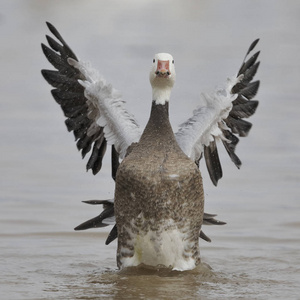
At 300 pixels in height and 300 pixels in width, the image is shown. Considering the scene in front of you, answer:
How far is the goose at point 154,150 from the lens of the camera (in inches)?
409

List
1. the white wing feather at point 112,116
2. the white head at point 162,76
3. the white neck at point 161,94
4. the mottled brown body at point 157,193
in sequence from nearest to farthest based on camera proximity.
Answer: the mottled brown body at point 157,193 → the white head at point 162,76 → the white neck at point 161,94 → the white wing feather at point 112,116

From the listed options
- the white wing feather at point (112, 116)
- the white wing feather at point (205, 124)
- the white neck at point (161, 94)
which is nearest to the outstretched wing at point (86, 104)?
the white wing feather at point (112, 116)

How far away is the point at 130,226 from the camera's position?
10516 millimetres

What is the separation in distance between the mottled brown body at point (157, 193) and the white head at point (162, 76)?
0.44 m

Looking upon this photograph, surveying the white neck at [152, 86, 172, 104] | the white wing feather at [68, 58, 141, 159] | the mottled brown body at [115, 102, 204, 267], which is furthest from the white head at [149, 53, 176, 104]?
the white wing feather at [68, 58, 141, 159]

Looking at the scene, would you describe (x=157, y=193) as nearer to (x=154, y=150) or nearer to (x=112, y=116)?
(x=154, y=150)

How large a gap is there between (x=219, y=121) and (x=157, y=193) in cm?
169

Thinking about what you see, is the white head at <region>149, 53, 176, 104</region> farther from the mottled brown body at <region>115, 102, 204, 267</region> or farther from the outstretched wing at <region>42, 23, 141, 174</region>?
the outstretched wing at <region>42, 23, 141, 174</region>

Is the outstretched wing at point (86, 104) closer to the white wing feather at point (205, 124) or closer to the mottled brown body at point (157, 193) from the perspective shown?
the white wing feather at point (205, 124)

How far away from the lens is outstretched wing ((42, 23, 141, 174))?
1152 cm

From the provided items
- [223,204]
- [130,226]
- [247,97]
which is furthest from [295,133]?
[130,226]

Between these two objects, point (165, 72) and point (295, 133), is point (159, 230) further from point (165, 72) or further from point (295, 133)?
point (295, 133)

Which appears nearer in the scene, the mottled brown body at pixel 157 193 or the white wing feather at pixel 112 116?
the mottled brown body at pixel 157 193

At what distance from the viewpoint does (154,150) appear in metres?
10.6
